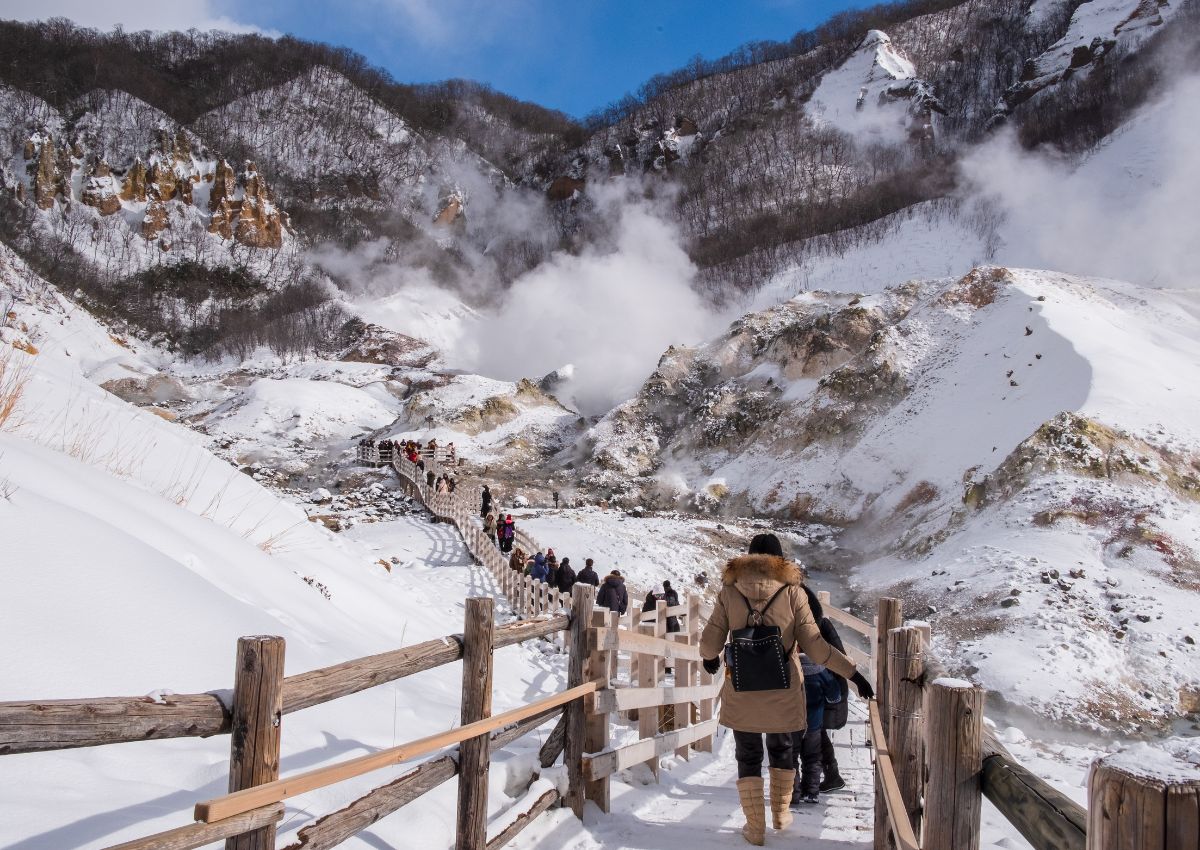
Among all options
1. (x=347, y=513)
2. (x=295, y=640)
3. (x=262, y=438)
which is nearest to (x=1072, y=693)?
(x=295, y=640)

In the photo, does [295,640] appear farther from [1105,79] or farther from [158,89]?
[158,89]

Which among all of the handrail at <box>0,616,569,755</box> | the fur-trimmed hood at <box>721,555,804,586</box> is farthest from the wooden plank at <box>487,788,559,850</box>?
the fur-trimmed hood at <box>721,555,804,586</box>

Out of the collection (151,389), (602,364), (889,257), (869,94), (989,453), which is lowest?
(989,453)

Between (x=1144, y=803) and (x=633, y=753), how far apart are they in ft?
13.7

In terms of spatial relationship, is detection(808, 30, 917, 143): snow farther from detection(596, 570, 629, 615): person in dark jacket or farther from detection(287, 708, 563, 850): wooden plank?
detection(287, 708, 563, 850): wooden plank

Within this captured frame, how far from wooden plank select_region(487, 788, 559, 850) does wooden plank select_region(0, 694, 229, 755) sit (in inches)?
74.7

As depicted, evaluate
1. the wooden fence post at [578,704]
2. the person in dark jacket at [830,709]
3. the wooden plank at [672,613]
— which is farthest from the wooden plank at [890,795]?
the wooden plank at [672,613]

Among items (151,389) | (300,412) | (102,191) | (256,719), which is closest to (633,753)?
(256,719)

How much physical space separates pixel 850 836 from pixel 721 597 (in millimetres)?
1746

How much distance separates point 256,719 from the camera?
2.01 metres

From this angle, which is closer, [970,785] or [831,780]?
[970,785]

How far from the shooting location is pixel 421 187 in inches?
4016

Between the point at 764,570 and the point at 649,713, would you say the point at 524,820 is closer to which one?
the point at 764,570

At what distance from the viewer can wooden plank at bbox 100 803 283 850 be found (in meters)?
1.58
